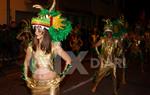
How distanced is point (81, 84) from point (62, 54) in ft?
23.3

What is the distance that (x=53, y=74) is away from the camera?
6043mm

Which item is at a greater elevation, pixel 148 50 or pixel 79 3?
pixel 79 3

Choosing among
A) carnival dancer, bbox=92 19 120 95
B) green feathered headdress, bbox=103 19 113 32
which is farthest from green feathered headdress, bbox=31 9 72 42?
green feathered headdress, bbox=103 19 113 32

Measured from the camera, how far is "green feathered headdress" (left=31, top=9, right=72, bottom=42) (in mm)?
5992

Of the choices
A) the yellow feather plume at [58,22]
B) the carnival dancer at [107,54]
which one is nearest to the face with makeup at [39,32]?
the yellow feather plume at [58,22]

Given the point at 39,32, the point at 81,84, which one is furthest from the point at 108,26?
the point at 39,32

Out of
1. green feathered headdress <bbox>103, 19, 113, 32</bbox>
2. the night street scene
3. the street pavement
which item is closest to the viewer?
the night street scene

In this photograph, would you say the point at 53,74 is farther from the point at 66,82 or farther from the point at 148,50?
the point at 148,50

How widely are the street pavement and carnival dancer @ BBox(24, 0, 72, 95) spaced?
4.85 meters

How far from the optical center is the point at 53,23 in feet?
20.3

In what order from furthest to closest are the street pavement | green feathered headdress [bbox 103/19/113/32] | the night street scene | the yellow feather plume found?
the street pavement
green feathered headdress [bbox 103/19/113/32]
the yellow feather plume
the night street scene

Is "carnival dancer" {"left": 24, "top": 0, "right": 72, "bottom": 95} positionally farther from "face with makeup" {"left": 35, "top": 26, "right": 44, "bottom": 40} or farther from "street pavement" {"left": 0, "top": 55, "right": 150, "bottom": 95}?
"street pavement" {"left": 0, "top": 55, "right": 150, "bottom": 95}

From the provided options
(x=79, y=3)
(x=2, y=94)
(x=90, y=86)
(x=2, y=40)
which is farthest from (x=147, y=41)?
(x=79, y=3)

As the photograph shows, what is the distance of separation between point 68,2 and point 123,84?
1853 cm
